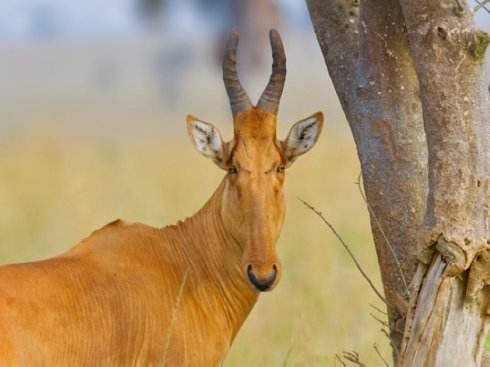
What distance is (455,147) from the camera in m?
5.20

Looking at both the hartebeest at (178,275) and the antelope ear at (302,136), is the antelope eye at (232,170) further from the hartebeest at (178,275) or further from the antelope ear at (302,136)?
the antelope ear at (302,136)

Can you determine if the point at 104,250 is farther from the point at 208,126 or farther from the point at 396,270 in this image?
the point at 396,270

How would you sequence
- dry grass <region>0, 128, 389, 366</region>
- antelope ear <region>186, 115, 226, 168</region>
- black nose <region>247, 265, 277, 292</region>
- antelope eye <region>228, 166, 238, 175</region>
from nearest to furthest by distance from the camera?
black nose <region>247, 265, 277, 292</region>
antelope eye <region>228, 166, 238, 175</region>
antelope ear <region>186, 115, 226, 168</region>
dry grass <region>0, 128, 389, 366</region>

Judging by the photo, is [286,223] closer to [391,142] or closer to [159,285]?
[159,285]

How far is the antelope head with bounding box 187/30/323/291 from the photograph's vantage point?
645 centimetres

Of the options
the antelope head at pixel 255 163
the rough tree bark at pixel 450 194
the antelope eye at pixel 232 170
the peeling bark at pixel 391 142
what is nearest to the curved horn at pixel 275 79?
the antelope head at pixel 255 163

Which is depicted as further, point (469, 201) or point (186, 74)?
point (186, 74)

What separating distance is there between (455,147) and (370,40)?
0.87 metres

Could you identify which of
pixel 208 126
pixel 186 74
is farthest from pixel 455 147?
pixel 186 74

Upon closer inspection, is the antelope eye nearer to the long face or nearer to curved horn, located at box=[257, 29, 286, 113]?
the long face

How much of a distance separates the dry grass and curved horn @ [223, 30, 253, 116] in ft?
4.33

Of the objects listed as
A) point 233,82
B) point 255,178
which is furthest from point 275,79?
point 255,178

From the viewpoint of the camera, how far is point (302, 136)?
6980 millimetres

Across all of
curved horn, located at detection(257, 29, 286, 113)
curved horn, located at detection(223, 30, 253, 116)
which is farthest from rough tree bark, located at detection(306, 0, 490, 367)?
curved horn, located at detection(223, 30, 253, 116)
